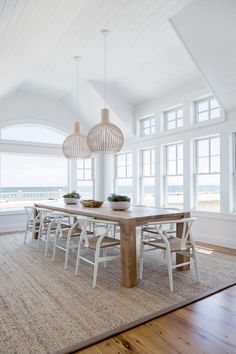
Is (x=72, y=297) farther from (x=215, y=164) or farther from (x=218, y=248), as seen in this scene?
(x=215, y=164)

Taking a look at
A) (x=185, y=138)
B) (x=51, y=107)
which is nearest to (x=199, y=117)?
(x=185, y=138)

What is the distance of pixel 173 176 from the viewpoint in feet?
20.7

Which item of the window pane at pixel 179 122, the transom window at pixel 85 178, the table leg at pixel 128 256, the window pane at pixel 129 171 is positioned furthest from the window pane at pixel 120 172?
the table leg at pixel 128 256

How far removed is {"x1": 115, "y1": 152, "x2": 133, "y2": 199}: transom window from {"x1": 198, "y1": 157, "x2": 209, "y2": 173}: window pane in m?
2.30

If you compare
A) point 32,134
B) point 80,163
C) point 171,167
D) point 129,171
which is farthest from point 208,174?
point 32,134

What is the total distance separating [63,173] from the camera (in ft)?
25.6

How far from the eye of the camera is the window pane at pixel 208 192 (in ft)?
17.7

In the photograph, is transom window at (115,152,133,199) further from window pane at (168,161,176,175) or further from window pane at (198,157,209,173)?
window pane at (198,157,209,173)

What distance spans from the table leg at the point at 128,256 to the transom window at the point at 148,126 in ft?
13.6

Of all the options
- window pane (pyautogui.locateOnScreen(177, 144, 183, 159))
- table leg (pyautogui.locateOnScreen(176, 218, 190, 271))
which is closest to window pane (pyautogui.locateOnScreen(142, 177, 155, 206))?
window pane (pyautogui.locateOnScreen(177, 144, 183, 159))

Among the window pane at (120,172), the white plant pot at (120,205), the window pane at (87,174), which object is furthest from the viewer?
the window pane at (87,174)

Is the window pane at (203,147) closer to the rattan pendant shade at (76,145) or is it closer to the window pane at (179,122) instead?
the window pane at (179,122)

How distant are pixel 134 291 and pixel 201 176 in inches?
135

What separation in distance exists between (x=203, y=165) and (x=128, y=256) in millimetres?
3303
